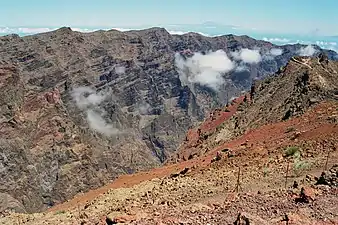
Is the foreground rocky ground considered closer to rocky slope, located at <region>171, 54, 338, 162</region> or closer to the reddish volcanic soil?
the reddish volcanic soil

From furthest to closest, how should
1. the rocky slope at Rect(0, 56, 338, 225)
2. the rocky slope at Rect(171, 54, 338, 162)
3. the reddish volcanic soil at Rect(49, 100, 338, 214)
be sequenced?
the rocky slope at Rect(171, 54, 338, 162), the reddish volcanic soil at Rect(49, 100, 338, 214), the rocky slope at Rect(0, 56, 338, 225)

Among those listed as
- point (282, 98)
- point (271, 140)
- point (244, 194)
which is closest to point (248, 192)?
point (244, 194)

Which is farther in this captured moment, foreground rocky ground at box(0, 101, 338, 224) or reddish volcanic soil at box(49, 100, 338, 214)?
reddish volcanic soil at box(49, 100, 338, 214)

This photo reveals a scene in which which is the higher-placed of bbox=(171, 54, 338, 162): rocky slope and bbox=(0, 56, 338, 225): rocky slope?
bbox=(0, 56, 338, 225): rocky slope

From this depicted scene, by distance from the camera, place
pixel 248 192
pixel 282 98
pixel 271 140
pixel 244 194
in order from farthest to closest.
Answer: pixel 282 98 < pixel 271 140 < pixel 248 192 < pixel 244 194

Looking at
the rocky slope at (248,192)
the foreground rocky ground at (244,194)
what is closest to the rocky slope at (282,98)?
the rocky slope at (248,192)

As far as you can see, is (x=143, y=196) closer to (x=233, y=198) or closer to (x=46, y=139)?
(x=233, y=198)

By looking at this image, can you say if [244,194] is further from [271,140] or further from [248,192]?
[271,140]

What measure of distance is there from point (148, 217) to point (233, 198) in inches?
136

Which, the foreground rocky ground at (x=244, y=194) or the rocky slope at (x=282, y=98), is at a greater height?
the foreground rocky ground at (x=244, y=194)

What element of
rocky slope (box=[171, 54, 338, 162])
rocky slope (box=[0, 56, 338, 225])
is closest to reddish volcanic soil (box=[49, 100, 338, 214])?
rocky slope (box=[0, 56, 338, 225])

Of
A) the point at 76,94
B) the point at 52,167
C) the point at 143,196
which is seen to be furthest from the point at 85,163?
the point at 143,196

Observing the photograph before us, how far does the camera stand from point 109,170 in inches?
5428

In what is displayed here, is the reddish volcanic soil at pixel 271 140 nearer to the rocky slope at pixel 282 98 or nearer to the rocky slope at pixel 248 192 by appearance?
the rocky slope at pixel 248 192
